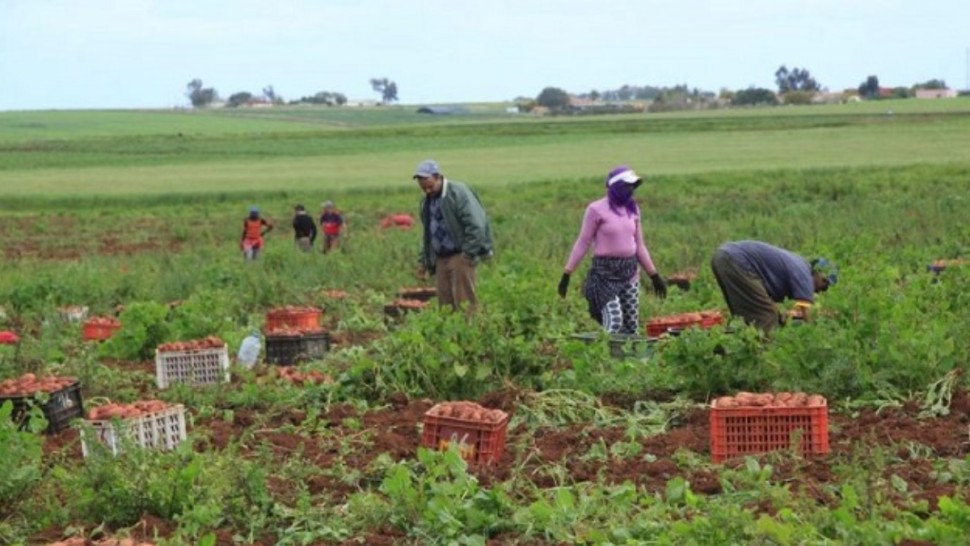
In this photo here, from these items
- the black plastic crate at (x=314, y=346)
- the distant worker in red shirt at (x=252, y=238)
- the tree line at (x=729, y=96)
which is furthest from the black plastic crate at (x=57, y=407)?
the tree line at (x=729, y=96)

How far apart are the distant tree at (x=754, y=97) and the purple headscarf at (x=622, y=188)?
125m

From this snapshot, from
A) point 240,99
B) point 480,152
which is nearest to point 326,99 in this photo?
point 240,99

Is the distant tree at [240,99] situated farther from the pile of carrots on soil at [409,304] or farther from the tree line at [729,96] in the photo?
the pile of carrots on soil at [409,304]

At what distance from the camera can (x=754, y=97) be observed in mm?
136375

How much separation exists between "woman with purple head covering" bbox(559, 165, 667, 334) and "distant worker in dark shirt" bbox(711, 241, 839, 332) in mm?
1091

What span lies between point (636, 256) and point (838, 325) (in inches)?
105

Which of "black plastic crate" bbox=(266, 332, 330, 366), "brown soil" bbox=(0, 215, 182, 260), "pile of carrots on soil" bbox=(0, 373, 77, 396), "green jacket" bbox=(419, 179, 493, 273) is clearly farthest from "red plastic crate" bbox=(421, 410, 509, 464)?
"brown soil" bbox=(0, 215, 182, 260)

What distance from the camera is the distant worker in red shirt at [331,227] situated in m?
25.4

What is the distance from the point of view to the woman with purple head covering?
37.7 ft

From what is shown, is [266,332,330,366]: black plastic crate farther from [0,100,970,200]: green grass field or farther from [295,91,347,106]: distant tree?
[295,91,347,106]: distant tree

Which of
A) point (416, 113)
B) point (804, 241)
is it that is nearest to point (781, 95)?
point (416, 113)

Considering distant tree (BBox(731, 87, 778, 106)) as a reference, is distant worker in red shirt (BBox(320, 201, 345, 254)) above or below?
above

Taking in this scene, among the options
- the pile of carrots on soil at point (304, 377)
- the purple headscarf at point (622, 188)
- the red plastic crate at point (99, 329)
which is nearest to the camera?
the pile of carrots on soil at point (304, 377)

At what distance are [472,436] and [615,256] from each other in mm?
3916
